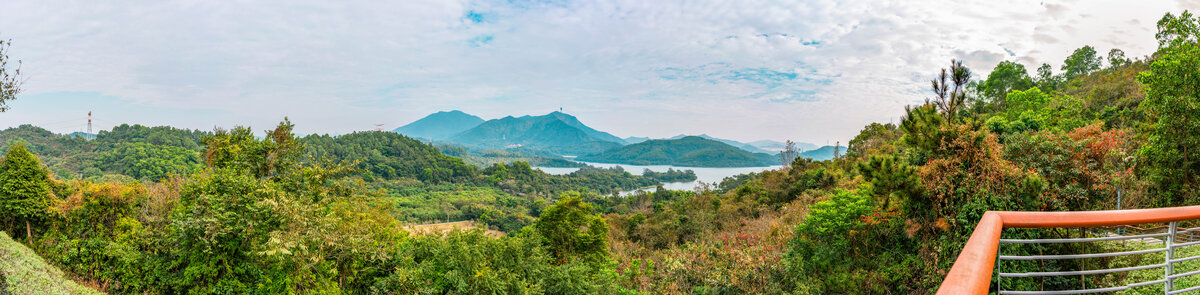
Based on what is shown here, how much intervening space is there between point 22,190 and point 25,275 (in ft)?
17.0

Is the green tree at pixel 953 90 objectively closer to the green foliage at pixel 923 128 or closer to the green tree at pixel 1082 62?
the green foliage at pixel 923 128

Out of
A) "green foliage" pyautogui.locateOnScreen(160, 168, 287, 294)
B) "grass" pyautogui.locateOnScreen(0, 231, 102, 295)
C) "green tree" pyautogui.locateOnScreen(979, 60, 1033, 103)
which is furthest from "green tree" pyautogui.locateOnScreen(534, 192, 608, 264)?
"green tree" pyautogui.locateOnScreen(979, 60, 1033, 103)

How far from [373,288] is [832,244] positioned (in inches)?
354

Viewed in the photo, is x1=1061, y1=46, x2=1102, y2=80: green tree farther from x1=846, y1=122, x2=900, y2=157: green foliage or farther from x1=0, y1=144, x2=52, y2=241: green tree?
Answer: x1=0, y1=144, x2=52, y2=241: green tree

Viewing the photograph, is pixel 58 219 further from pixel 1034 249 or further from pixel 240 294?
pixel 1034 249

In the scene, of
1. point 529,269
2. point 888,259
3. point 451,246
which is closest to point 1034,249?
point 888,259

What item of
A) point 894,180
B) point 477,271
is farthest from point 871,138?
point 477,271

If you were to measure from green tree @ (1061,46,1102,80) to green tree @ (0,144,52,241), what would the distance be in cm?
4981

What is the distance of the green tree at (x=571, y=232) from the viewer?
12508 millimetres

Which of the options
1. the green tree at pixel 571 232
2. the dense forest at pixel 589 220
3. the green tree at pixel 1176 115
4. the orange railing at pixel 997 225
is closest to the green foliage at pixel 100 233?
the dense forest at pixel 589 220

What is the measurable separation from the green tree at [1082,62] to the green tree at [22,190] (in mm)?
49811

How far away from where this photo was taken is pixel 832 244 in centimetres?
866

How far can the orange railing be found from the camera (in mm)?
1137

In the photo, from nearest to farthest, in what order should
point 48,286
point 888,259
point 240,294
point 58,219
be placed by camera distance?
point 48,286, point 888,259, point 240,294, point 58,219
